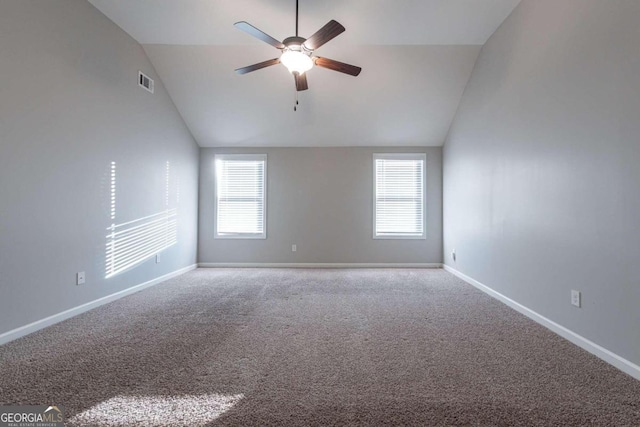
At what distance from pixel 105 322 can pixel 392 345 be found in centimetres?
261

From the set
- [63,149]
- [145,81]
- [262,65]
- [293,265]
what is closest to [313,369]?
[262,65]

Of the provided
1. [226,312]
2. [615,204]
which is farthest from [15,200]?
[615,204]

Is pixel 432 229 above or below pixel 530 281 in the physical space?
above

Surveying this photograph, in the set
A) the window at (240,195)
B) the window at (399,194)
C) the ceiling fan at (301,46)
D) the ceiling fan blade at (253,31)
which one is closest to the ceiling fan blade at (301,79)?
the ceiling fan at (301,46)

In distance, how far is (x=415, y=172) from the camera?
5730 mm

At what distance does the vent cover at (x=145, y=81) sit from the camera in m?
3.92

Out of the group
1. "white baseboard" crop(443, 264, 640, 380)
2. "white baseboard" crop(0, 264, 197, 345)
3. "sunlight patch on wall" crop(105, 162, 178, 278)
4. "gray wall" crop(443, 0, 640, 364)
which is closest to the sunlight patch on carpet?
"white baseboard" crop(0, 264, 197, 345)

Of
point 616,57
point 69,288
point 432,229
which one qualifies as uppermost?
point 616,57

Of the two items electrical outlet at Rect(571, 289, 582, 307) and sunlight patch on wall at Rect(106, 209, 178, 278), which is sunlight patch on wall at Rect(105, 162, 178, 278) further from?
electrical outlet at Rect(571, 289, 582, 307)

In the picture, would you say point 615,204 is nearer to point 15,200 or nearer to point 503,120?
point 503,120

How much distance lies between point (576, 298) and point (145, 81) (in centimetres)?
535

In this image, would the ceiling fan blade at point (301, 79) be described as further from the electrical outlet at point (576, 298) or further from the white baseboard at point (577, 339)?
the white baseboard at point (577, 339)

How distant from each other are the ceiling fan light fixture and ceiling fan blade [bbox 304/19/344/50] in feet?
0.34

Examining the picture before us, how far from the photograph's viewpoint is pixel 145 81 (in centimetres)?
402
